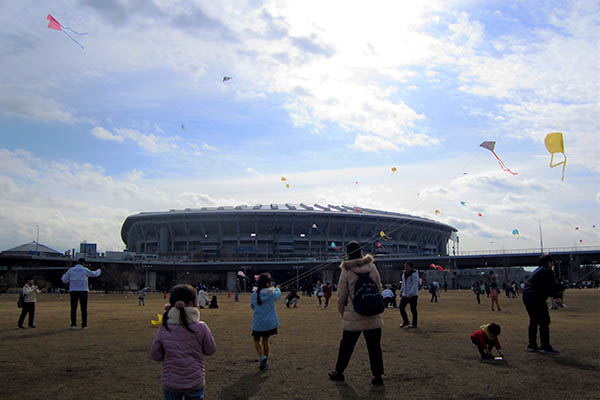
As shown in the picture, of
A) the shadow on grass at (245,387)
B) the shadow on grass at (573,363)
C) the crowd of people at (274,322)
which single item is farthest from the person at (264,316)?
the shadow on grass at (573,363)

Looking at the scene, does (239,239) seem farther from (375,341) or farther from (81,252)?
(375,341)

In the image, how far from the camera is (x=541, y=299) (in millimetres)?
8797

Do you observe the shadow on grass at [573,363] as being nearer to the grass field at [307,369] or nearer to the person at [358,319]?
the grass field at [307,369]

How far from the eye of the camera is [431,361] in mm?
7988

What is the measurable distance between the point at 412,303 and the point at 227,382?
753cm

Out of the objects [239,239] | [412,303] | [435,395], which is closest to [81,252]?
[239,239]

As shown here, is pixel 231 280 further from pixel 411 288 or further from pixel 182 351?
pixel 182 351

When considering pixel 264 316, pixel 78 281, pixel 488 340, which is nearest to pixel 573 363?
pixel 488 340

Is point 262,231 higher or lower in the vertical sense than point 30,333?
higher

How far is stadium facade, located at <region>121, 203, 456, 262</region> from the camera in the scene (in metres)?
97.6

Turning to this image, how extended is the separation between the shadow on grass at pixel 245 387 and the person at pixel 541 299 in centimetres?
490

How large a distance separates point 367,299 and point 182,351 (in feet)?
9.03

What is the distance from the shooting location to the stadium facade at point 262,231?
97625 millimetres

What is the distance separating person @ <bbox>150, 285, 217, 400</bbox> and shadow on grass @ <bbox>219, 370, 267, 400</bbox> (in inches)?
73.0
